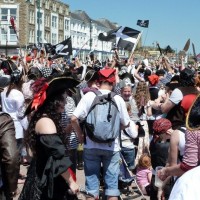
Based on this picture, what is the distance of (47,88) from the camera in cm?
410

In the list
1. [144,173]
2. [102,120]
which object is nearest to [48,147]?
[102,120]

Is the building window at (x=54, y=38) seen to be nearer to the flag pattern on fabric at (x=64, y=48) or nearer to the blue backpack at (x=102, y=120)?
the flag pattern on fabric at (x=64, y=48)

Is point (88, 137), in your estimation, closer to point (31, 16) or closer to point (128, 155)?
point (128, 155)

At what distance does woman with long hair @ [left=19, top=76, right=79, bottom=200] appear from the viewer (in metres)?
3.90

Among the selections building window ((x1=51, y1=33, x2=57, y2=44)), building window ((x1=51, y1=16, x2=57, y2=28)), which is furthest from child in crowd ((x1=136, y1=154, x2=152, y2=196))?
building window ((x1=51, y1=16, x2=57, y2=28))

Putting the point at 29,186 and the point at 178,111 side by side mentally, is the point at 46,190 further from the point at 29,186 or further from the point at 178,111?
the point at 178,111

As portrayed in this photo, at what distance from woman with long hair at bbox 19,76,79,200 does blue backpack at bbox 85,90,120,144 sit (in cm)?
111

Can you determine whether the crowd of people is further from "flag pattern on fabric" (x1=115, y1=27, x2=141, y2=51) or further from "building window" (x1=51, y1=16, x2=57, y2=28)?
"building window" (x1=51, y1=16, x2=57, y2=28)

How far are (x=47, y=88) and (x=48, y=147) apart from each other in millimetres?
527

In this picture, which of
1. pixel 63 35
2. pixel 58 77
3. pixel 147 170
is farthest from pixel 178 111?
pixel 63 35

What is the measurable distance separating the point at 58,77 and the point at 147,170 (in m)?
2.58

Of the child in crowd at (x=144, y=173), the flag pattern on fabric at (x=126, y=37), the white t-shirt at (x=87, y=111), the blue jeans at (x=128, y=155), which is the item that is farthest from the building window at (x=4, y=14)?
the white t-shirt at (x=87, y=111)

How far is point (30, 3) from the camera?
78812 mm

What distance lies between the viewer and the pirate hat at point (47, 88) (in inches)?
160
